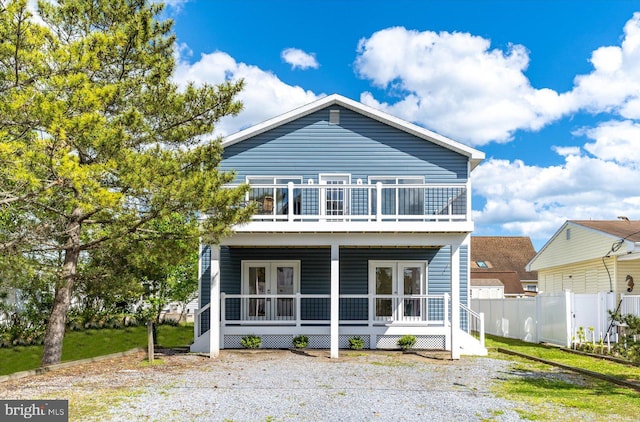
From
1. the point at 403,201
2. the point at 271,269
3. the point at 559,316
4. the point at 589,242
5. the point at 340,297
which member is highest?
the point at 403,201

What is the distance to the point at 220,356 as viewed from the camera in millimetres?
14508

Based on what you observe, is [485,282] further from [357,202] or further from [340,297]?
[340,297]

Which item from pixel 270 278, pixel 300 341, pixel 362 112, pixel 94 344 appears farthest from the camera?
pixel 94 344

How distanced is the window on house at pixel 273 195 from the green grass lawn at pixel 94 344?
5681 mm

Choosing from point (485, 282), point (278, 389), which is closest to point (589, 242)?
point (485, 282)

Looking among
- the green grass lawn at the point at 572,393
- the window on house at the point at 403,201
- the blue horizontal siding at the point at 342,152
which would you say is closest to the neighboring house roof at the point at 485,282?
the blue horizontal siding at the point at 342,152

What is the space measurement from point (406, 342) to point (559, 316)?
526 centimetres

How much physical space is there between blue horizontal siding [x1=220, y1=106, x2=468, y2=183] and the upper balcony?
0.90 meters

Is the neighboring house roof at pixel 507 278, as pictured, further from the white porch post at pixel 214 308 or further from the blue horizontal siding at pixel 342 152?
the white porch post at pixel 214 308

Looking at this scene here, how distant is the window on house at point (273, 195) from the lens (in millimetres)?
14934

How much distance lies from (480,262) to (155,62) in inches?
1352

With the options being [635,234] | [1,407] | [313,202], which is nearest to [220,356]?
[313,202]

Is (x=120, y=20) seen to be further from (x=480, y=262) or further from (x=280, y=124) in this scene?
(x=480, y=262)
